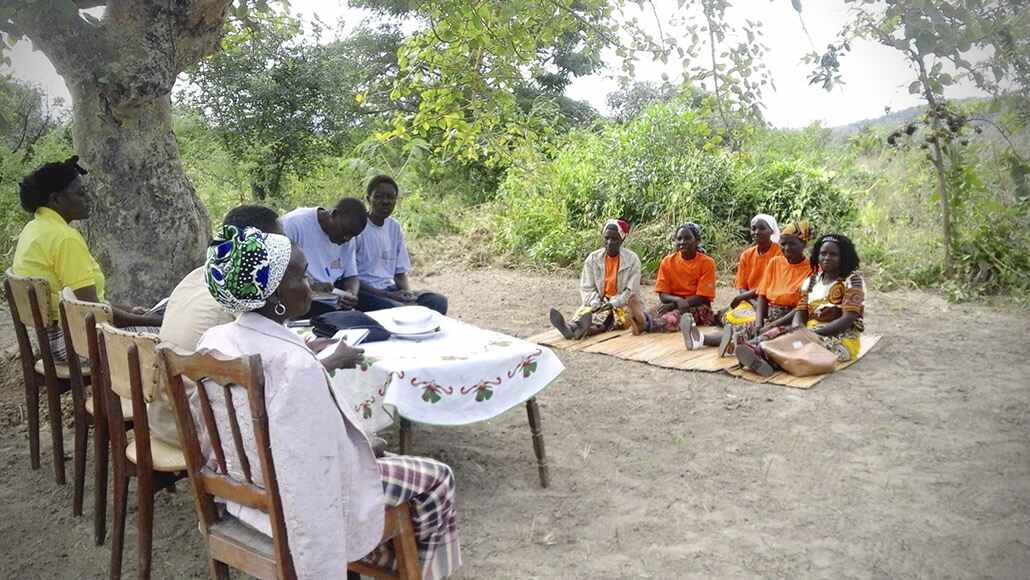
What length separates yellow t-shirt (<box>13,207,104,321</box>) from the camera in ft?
12.4

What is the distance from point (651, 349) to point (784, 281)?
122 cm

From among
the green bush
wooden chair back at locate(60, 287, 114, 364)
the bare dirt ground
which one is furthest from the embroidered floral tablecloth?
the green bush

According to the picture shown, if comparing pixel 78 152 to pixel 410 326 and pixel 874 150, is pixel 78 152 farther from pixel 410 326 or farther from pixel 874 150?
pixel 874 150

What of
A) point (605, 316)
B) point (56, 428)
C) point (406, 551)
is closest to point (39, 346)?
point (56, 428)

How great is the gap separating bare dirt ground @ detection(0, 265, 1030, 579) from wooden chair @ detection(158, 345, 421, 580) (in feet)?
2.60

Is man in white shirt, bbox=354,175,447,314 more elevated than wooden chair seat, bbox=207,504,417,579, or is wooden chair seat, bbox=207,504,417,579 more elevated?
man in white shirt, bbox=354,175,447,314

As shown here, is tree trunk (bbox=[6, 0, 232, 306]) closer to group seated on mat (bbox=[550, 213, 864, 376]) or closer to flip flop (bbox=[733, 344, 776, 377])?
group seated on mat (bbox=[550, 213, 864, 376])

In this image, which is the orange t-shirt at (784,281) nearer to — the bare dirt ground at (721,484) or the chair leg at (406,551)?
the bare dirt ground at (721,484)

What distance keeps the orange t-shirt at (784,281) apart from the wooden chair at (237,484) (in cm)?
450

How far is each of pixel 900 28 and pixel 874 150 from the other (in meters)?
10.7

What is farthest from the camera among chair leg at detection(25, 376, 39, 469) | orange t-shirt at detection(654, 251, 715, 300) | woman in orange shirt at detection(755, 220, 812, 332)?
orange t-shirt at detection(654, 251, 715, 300)

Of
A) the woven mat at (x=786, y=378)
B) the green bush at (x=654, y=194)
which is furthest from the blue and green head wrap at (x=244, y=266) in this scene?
the green bush at (x=654, y=194)

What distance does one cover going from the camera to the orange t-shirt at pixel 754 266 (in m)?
6.38

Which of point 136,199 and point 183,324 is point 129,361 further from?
point 136,199
